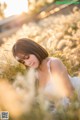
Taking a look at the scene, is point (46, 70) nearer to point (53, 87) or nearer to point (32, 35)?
point (53, 87)

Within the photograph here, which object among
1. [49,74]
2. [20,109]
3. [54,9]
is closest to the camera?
[20,109]

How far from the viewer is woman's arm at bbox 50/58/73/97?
7.34 ft

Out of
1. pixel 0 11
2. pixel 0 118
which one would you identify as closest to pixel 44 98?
pixel 0 118

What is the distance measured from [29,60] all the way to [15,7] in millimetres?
375

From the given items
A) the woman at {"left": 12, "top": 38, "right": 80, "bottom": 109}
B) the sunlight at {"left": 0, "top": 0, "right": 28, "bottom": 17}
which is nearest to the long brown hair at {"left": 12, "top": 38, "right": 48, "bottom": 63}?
the woman at {"left": 12, "top": 38, "right": 80, "bottom": 109}

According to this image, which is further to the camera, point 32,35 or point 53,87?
point 32,35

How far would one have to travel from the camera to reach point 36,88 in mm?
2328

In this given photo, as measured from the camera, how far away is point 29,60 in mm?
2326

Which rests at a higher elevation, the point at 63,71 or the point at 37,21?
the point at 37,21

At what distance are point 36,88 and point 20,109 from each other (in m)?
0.24

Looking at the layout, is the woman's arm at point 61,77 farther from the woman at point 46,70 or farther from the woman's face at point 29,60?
the woman's face at point 29,60

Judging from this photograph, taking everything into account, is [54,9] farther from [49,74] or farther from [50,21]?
[49,74]

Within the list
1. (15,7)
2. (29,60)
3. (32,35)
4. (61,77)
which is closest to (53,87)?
(61,77)

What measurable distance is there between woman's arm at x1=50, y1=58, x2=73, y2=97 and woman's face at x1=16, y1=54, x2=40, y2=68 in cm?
11
